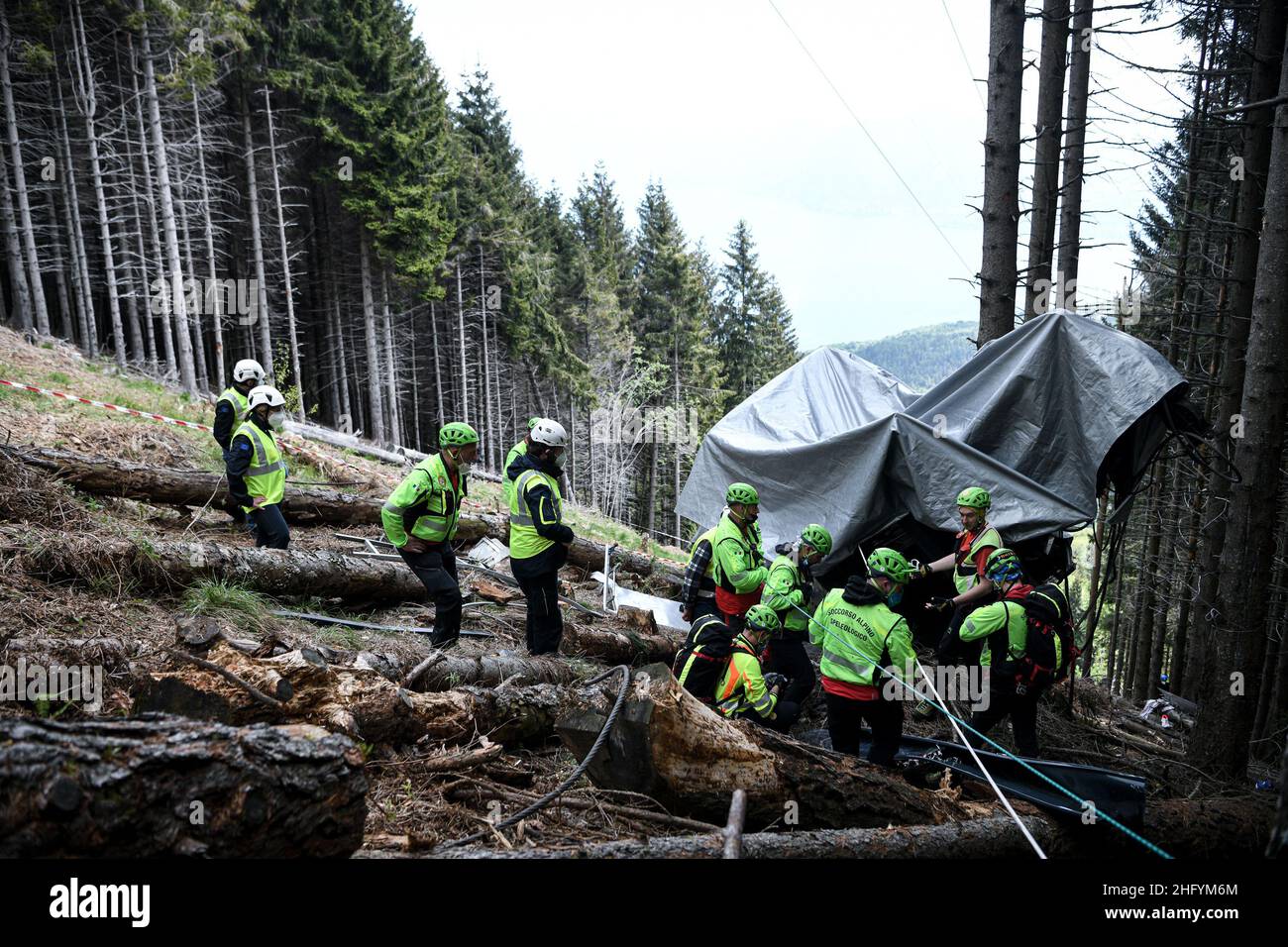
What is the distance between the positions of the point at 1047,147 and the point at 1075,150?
7.89 ft

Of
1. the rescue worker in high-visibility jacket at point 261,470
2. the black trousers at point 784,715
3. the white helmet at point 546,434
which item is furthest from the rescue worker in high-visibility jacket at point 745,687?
the rescue worker in high-visibility jacket at point 261,470

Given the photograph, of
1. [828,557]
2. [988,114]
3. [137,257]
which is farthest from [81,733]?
[137,257]

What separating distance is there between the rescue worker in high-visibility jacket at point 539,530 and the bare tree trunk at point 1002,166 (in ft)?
15.0

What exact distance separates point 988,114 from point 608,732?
7355mm

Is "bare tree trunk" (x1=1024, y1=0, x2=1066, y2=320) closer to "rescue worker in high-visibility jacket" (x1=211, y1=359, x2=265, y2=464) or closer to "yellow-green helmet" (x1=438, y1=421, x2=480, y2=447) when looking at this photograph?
"yellow-green helmet" (x1=438, y1=421, x2=480, y2=447)

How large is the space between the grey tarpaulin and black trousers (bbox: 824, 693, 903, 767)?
5.69ft

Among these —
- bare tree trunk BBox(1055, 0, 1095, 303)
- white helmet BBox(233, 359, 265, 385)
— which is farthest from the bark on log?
bare tree trunk BBox(1055, 0, 1095, 303)

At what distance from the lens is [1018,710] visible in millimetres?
5715

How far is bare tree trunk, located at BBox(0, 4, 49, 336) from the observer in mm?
18953

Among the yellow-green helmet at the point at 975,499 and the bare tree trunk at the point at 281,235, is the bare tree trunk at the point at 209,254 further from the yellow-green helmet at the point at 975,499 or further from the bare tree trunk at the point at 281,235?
the yellow-green helmet at the point at 975,499

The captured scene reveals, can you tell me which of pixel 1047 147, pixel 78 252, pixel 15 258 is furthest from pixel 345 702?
pixel 78 252

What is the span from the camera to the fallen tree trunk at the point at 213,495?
718cm

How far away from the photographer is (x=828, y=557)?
6836mm
